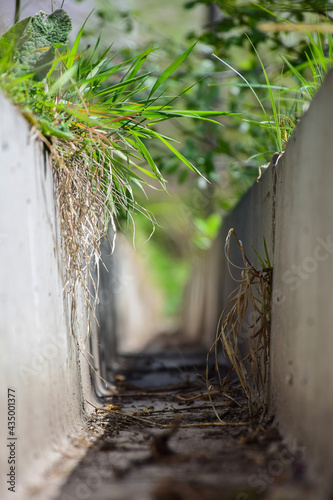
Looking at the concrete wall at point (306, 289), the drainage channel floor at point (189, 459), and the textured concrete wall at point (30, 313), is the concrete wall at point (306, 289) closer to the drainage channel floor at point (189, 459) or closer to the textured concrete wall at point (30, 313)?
the drainage channel floor at point (189, 459)

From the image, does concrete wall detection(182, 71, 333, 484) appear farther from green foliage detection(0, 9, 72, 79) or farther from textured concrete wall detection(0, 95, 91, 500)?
green foliage detection(0, 9, 72, 79)

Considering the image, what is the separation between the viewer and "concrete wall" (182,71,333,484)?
1.17m

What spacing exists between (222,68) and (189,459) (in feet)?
12.7

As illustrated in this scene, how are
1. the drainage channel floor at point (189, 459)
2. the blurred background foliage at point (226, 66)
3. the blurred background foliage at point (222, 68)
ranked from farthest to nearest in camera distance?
1. the blurred background foliage at point (222, 68)
2. the blurred background foliage at point (226, 66)
3. the drainage channel floor at point (189, 459)

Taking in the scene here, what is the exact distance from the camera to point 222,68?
445 cm

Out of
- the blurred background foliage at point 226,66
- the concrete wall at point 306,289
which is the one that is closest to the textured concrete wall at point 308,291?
the concrete wall at point 306,289

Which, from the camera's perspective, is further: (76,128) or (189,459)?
(76,128)

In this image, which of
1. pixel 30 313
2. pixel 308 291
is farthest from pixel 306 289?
pixel 30 313

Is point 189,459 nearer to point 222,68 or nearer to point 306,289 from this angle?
point 306,289

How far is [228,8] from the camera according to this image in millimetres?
3338

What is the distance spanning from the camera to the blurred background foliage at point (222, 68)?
2.63m

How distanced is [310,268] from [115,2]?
4.26 m

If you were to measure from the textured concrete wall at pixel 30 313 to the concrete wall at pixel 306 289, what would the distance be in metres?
0.69

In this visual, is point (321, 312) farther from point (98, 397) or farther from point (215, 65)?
point (215, 65)
